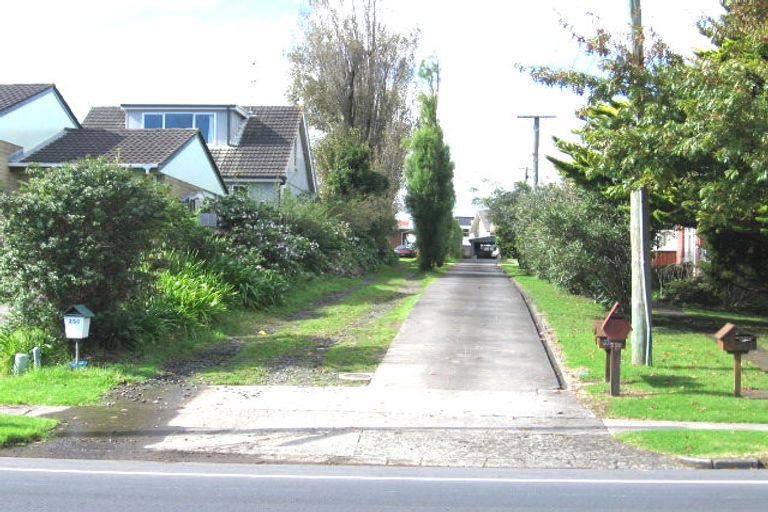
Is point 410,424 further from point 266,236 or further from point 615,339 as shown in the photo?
point 266,236

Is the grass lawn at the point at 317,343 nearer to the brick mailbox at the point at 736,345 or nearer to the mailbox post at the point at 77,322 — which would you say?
the mailbox post at the point at 77,322

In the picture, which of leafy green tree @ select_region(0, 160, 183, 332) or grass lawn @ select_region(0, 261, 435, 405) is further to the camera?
leafy green tree @ select_region(0, 160, 183, 332)

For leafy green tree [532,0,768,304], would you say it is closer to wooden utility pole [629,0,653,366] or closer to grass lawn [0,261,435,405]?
wooden utility pole [629,0,653,366]

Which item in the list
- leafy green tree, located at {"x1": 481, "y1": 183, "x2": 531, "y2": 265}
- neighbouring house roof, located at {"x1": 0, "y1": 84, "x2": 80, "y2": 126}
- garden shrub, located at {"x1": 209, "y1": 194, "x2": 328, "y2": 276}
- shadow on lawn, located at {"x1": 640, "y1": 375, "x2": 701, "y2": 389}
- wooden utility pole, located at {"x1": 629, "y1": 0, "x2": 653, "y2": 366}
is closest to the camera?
shadow on lawn, located at {"x1": 640, "y1": 375, "x2": 701, "y2": 389}

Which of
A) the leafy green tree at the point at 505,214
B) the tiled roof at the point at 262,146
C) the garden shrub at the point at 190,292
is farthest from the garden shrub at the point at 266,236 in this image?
the leafy green tree at the point at 505,214

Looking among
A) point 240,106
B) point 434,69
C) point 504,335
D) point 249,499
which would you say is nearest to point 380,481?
point 249,499

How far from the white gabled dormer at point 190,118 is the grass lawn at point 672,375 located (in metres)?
18.7

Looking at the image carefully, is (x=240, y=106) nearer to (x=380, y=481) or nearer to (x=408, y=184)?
(x=408, y=184)

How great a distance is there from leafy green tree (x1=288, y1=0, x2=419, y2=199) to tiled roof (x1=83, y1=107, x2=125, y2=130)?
34.9ft

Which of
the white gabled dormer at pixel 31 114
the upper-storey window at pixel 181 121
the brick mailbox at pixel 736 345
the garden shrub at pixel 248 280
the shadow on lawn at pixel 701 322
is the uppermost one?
the upper-storey window at pixel 181 121

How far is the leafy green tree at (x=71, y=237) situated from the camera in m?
12.3

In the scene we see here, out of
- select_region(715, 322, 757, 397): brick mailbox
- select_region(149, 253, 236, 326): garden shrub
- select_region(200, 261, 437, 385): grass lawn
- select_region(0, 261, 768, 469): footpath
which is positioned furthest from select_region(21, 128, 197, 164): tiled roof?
select_region(715, 322, 757, 397): brick mailbox

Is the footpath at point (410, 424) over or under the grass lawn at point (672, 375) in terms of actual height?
under

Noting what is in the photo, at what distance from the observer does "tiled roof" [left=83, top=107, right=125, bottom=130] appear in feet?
116
